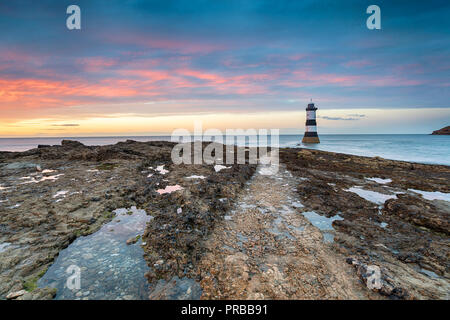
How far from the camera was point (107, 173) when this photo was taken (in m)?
13.1

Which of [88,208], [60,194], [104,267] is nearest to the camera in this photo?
[104,267]

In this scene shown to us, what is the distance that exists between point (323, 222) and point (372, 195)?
233 inches

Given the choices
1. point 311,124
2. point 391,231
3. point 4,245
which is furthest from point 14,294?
point 311,124

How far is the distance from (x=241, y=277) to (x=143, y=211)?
5554 mm

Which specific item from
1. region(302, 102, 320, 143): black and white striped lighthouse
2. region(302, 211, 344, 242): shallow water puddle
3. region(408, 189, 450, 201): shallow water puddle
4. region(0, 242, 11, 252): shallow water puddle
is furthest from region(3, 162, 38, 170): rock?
region(302, 102, 320, 143): black and white striped lighthouse

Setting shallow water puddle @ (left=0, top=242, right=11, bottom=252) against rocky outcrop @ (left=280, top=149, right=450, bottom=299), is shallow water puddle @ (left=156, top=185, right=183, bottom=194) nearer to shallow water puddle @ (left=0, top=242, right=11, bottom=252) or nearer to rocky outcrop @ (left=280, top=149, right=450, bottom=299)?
shallow water puddle @ (left=0, top=242, right=11, bottom=252)

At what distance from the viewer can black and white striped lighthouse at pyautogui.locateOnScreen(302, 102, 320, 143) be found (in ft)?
182

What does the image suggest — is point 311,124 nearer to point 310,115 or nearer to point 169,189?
point 310,115

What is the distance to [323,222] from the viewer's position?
8.03m

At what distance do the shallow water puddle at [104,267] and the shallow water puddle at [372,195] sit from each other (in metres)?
11.8

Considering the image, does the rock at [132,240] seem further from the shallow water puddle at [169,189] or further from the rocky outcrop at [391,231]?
the rocky outcrop at [391,231]

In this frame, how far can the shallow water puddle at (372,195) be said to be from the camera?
1068 centimetres

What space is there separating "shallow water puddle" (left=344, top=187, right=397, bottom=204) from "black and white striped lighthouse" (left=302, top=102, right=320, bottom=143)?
48.3 m
